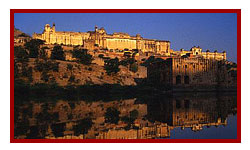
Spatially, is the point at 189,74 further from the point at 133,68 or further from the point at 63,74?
the point at 133,68

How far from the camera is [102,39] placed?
88.7 m

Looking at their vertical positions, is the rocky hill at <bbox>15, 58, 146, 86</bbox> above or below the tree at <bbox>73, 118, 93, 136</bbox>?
above

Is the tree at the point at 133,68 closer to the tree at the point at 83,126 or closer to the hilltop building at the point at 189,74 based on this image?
the hilltop building at the point at 189,74

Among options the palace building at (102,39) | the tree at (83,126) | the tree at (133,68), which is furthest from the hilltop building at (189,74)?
the palace building at (102,39)

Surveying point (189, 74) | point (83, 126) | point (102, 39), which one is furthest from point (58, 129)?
point (102, 39)

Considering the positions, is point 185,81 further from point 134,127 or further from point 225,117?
point 134,127

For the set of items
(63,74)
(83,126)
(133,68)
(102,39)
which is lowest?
(83,126)

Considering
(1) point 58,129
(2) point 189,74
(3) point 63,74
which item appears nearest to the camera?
(1) point 58,129

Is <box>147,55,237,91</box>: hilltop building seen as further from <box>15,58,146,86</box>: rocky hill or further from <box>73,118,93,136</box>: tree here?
<box>73,118,93,136</box>: tree

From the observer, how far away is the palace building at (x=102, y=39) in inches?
3428

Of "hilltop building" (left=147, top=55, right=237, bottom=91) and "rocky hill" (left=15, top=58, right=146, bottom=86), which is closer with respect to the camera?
"hilltop building" (left=147, top=55, right=237, bottom=91)

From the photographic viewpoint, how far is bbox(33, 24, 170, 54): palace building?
87.1 metres

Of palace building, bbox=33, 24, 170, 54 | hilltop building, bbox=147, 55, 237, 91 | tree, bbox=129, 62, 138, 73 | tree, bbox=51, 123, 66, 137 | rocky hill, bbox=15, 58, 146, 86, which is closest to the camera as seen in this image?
tree, bbox=51, 123, 66, 137

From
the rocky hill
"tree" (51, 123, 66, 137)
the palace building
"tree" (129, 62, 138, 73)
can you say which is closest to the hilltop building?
the rocky hill
